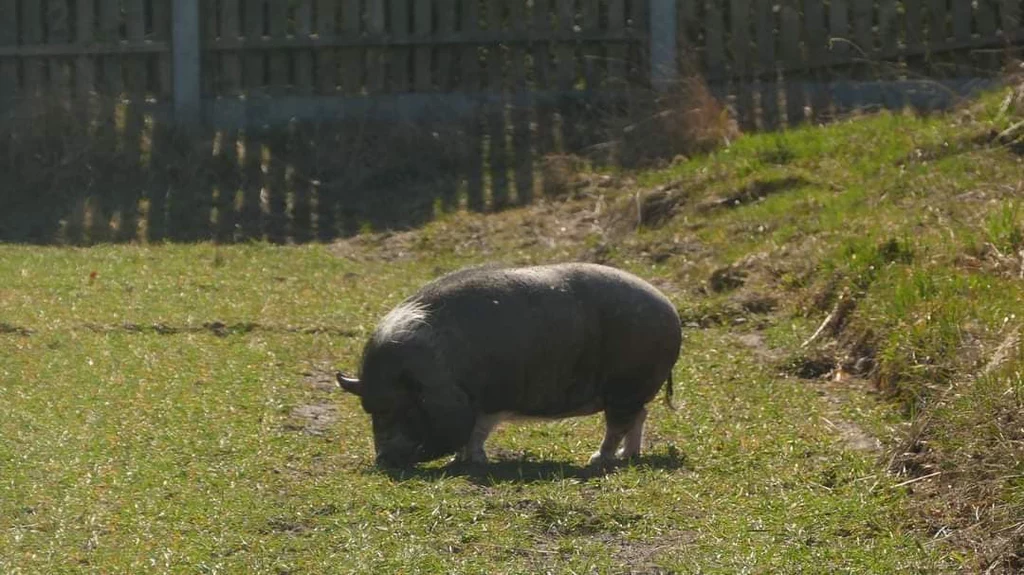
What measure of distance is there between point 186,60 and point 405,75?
6.46ft

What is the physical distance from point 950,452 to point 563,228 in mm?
7417

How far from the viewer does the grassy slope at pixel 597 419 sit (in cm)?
625

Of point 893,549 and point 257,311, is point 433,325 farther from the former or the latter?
point 257,311

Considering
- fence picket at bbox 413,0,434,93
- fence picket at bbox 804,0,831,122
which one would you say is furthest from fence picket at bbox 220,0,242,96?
fence picket at bbox 804,0,831,122

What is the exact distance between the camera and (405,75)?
1662 cm

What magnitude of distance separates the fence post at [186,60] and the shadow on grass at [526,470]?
30.3ft

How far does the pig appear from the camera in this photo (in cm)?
758

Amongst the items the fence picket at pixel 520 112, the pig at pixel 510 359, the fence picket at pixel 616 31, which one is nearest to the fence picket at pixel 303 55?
the fence picket at pixel 520 112

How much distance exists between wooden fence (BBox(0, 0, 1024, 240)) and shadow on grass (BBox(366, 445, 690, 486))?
307 inches

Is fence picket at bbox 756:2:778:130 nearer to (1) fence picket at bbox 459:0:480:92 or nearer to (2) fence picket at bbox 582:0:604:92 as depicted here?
(2) fence picket at bbox 582:0:604:92

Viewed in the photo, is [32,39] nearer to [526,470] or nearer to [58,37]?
[58,37]

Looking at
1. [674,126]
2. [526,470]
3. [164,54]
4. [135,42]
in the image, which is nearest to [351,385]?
[526,470]

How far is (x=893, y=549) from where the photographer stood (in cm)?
616

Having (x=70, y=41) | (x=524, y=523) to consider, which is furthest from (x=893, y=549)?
(x=70, y=41)
